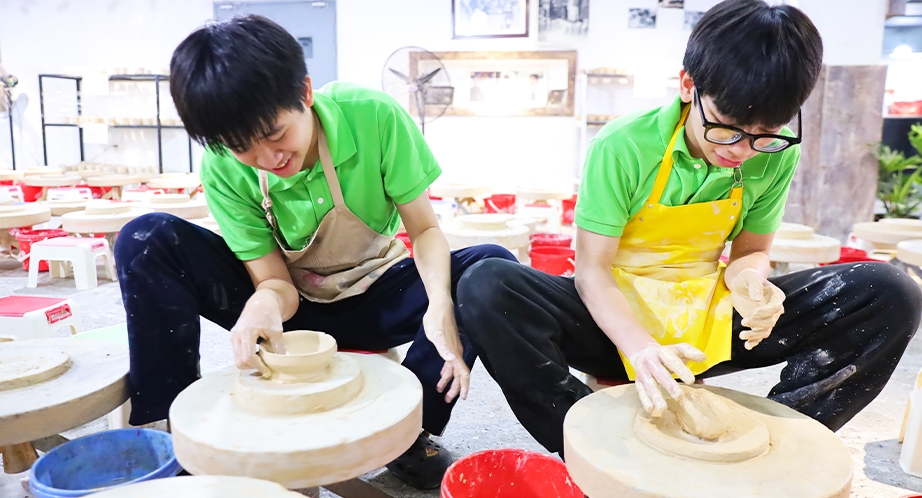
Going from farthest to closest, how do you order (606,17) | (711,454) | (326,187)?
(606,17)
(326,187)
(711,454)

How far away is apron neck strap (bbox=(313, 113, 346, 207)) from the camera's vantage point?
66.4 inches

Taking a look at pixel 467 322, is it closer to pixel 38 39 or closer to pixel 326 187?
pixel 326 187

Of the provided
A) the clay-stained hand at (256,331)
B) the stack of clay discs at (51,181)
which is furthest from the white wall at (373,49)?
the clay-stained hand at (256,331)

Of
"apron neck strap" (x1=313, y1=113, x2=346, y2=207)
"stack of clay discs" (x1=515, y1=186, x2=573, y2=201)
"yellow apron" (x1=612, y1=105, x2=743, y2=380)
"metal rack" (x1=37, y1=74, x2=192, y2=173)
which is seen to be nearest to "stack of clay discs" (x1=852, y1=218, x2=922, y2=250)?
"stack of clay discs" (x1=515, y1=186, x2=573, y2=201)

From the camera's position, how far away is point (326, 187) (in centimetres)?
174

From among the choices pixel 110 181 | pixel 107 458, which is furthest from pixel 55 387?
pixel 110 181

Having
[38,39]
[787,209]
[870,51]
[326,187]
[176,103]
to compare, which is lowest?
[787,209]

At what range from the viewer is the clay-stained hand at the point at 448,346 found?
1.50 meters

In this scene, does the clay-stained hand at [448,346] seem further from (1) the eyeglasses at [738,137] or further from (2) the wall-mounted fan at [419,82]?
(2) the wall-mounted fan at [419,82]

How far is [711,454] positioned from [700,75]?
33.0 inches

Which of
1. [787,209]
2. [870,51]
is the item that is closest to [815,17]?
[870,51]

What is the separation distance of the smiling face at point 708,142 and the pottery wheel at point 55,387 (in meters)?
1.57

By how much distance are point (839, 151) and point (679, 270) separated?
15.4 feet

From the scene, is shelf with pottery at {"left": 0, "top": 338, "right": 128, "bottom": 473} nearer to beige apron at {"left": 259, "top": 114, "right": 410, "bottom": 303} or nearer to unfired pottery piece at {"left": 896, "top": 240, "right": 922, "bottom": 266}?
beige apron at {"left": 259, "top": 114, "right": 410, "bottom": 303}
